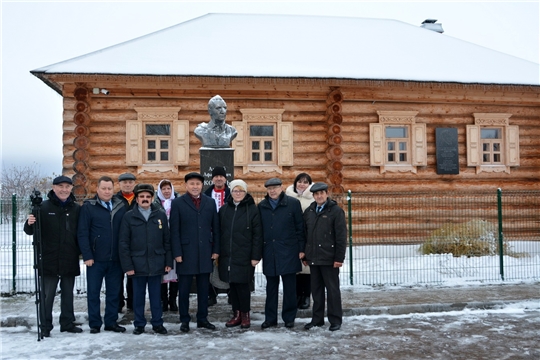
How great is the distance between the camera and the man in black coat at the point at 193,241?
261 inches

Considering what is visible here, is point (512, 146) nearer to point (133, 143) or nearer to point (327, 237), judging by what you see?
point (327, 237)

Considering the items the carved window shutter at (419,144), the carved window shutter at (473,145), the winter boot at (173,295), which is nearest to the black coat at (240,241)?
the winter boot at (173,295)

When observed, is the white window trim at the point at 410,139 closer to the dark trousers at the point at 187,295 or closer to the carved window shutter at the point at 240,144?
the carved window shutter at the point at 240,144

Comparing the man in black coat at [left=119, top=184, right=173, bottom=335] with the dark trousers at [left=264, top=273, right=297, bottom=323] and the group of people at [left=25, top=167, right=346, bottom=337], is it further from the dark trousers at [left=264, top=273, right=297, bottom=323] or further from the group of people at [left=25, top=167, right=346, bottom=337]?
the dark trousers at [left=264, top=273, right=297, bottom=323]

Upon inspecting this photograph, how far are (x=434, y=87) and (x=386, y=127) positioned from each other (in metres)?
1.66

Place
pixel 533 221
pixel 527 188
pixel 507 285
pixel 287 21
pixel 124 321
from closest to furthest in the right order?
pixel 124 321
pixel 507 285
pixel 533 221
pixel 527 188
pixel 287 21

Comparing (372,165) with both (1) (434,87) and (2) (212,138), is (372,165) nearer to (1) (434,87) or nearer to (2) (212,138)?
(1) (434,87)

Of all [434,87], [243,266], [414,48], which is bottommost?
[243,266]

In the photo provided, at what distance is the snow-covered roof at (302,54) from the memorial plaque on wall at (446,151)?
1530mm

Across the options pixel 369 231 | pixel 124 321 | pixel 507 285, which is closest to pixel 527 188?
pixel 369 231

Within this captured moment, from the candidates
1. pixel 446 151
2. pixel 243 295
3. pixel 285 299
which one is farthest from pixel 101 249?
pixel 446 151

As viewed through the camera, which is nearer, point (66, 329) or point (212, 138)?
point (66, 329)

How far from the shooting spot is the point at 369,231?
44.7ft

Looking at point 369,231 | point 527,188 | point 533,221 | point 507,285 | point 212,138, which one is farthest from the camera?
point 527,188
